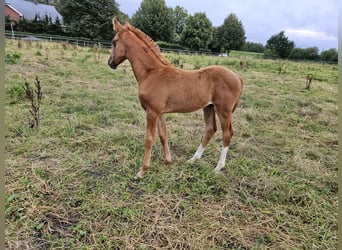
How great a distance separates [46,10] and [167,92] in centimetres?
3718

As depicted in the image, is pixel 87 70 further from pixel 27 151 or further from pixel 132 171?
pixel 132 171

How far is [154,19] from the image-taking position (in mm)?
23594

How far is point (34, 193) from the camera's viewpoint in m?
2.15

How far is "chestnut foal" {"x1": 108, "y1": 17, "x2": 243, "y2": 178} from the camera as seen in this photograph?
2495 mm

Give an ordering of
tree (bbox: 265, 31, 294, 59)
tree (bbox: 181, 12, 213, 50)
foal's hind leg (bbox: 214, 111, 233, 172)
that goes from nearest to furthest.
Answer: foal's hind leg (bbox: 214, 111, 233, 172)
tree (bbox: 181, 12, 213, 50)
tree (bbox: 265, 31, 294, 59)

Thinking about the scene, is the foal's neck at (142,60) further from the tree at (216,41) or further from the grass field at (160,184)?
the tree at (216,41)

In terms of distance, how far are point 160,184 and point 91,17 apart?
27040mm

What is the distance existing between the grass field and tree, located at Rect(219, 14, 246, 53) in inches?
1154

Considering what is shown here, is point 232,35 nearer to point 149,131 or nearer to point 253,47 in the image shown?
point 253,47

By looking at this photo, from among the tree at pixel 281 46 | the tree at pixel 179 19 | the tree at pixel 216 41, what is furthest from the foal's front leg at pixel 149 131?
the tree at pixel 281 46

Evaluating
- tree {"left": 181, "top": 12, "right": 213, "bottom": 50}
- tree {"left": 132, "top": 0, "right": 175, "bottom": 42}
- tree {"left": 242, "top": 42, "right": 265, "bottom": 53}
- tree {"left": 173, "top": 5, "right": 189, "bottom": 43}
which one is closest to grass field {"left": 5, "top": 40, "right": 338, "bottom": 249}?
tree {"left": 132, "top": 0, "right": 175, "bottom": 42}

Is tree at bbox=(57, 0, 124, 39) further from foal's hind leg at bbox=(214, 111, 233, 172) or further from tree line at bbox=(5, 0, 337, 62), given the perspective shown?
foal's hind leg at bbox=(214, 111, 233, 172)

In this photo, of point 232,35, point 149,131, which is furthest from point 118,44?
point 232,35

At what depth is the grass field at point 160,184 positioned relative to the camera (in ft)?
5.93
